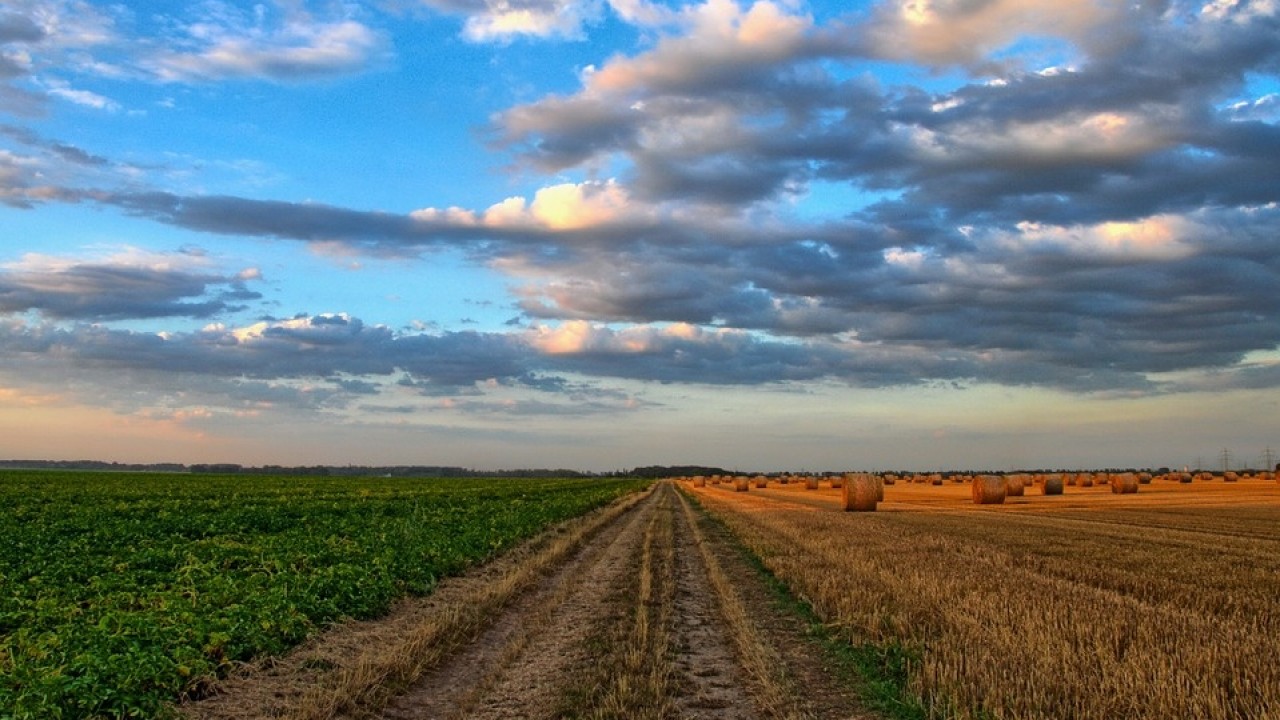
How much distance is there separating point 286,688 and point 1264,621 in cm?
1256

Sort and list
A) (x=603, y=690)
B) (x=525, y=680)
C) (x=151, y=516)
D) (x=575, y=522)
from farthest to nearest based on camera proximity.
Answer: (x=575, y=522)
(x=151, y=516)
(x=525, y=680)
(x=603, y=690)

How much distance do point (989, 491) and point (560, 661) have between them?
46037 mm

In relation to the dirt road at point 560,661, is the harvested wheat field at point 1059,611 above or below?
above

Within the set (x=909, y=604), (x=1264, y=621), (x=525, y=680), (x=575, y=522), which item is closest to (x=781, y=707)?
(x=525, y=680)

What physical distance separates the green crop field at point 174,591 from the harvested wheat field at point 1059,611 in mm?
7613

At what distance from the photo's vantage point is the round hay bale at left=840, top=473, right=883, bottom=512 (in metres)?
42.4

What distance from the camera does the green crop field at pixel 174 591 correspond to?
8.58 metres

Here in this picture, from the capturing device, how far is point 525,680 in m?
9.92

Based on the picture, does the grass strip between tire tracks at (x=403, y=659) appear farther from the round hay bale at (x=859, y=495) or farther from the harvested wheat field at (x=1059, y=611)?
the round hay bale at (x=859, y=495)

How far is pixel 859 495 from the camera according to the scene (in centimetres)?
4228

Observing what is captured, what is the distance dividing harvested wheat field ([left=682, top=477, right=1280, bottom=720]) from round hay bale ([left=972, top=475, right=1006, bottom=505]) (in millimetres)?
24300

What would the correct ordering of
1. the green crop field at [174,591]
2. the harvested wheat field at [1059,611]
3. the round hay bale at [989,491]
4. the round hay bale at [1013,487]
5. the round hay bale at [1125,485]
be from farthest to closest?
the round hay bale at [1125,485], the round hay bale at [1013,487], the round hay bale at [989,491], the green crop field at [174,591], the harvested wheat field at [1059,611]

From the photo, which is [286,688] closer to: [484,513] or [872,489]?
[484,513]

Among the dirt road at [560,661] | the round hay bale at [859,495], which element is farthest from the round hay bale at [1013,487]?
the dirt road at [560,661]
